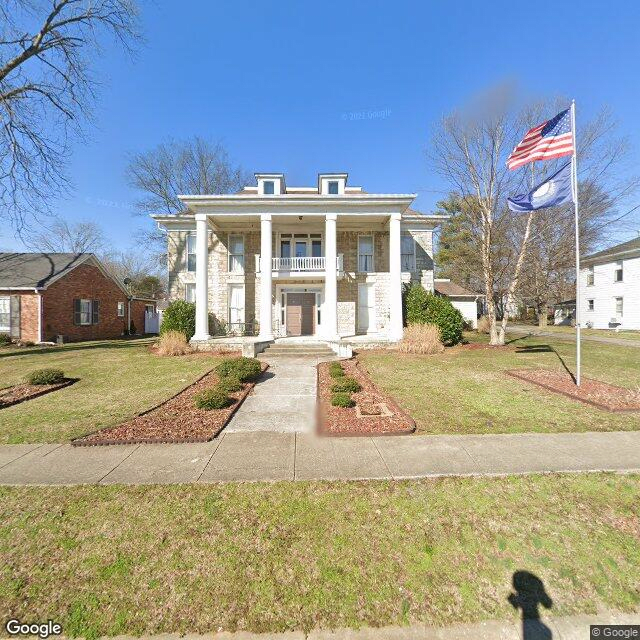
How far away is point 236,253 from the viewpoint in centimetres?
1820

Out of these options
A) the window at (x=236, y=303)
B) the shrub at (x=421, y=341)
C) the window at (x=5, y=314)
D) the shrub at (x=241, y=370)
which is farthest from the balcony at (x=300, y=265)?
the window at (x=5, y=314)

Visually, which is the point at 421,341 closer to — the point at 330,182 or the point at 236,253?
the point at 330,182

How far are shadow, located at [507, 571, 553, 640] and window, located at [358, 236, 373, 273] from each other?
649 inches

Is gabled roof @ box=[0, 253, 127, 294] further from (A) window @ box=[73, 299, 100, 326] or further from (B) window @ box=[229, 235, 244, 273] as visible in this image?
(B) window @ box=[229, 235, 244, 273]

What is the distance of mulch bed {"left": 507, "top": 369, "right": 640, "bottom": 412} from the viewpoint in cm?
616

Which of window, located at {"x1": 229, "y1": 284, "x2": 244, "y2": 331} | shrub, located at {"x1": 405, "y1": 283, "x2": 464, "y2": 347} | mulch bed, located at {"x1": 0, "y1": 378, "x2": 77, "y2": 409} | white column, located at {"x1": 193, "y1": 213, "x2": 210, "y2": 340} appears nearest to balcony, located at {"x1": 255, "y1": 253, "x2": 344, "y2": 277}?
window, located at {"x1": 229, "y1": 284, "x2": 244, "y2": 331}

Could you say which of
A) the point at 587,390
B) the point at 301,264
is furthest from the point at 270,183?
the point at 587,390

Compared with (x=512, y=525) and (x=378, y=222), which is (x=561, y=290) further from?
(x=512, y=525)

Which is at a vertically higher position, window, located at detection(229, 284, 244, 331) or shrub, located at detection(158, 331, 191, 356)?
window, located at detection(229, 284, 244, 331)

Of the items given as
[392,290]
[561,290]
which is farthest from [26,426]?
[561,290]

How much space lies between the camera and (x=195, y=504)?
3156 mm

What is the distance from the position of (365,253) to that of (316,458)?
50.3 ft

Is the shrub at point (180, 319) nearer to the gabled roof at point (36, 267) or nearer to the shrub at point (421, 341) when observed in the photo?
the gabled roof at point (36, 267)

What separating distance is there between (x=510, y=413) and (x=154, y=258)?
3109cm
